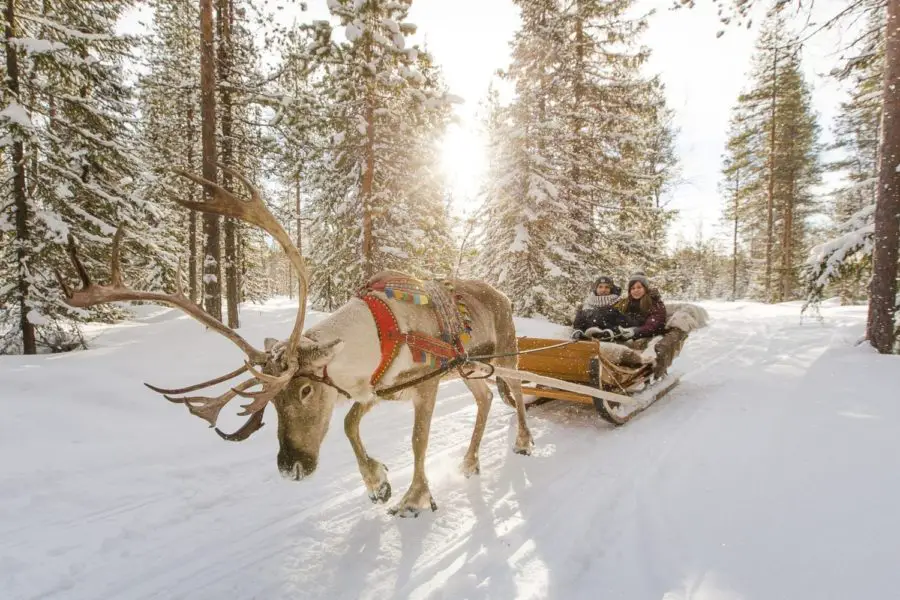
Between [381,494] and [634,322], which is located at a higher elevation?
[634,322]

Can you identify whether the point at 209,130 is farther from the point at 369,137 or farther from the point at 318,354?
the point at 318,354

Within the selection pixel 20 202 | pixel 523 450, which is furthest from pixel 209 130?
pixel 523 450

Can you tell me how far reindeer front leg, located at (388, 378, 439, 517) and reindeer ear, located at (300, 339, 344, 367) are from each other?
101cm

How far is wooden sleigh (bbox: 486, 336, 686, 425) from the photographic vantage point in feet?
16.1

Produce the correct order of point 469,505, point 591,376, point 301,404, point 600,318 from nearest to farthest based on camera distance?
point 301,404 < point 469,505 < point 591,376 < point 600,318

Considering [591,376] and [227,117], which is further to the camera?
[227,117]

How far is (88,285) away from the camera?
2.48 metres

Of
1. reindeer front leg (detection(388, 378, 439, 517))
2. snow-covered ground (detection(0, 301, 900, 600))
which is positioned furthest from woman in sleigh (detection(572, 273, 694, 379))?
reindeer front leg (detection(388, 378, 439, 517))

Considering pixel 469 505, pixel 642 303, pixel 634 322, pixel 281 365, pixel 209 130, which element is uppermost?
pixel 209 130

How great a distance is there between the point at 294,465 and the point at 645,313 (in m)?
6.39

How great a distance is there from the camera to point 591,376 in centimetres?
504

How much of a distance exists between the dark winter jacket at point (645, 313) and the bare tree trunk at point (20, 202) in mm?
10370

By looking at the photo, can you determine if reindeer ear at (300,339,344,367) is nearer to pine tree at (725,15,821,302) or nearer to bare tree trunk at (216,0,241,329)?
bare tree trunk at (216,0,241,329)

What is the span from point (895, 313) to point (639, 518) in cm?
800
